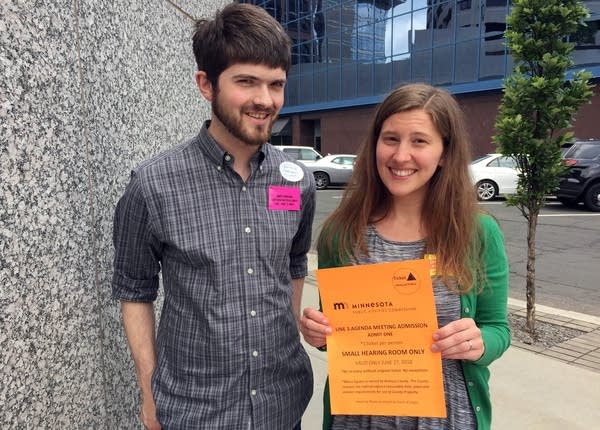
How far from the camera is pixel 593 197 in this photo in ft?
37.4

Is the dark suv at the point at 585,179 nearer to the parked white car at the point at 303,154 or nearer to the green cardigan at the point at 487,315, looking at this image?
the parked white car at the point at 303,154

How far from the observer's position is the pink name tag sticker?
5.11 feet

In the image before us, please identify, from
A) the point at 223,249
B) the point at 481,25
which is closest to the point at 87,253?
the point at 223,249

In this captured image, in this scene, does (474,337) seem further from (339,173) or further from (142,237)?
(339,173)

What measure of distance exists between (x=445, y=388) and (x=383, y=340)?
0.28 metres

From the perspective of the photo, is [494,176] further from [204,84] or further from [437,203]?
[204,84]

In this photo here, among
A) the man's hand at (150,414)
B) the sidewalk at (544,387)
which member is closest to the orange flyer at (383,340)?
the man's hand at (150,414)

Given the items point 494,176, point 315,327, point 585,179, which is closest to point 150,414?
point 315,327

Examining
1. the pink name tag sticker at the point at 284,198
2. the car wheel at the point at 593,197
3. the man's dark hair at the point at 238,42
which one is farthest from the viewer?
the car wheel at the point at 593,197

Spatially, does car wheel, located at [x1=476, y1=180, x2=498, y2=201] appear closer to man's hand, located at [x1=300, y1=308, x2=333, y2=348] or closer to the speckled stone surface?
the speckled stone surface

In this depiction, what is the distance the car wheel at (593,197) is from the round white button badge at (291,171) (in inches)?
469

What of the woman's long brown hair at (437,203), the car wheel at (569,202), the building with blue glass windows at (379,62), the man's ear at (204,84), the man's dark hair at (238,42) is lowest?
the car wheel at (569,202)

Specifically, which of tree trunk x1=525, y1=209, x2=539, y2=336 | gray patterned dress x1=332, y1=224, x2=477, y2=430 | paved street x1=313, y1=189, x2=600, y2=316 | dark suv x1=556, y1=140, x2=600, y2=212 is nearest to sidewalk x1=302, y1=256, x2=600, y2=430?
tree trunk x1=525, y1=209, x2=539, y2=336

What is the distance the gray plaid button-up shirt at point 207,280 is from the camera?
1.42 metres
